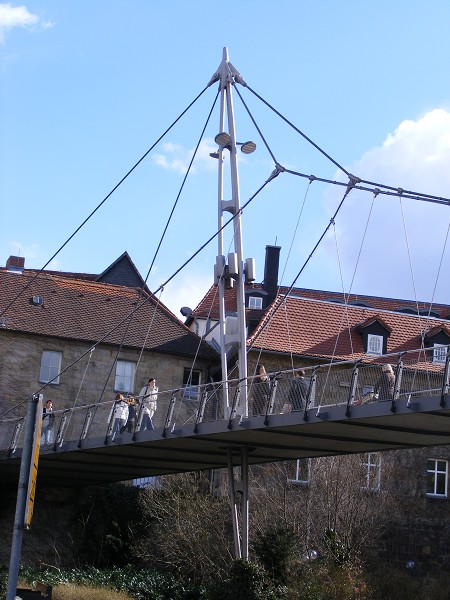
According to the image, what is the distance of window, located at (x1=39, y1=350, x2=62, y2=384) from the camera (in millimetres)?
44338

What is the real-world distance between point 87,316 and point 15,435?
14.0 metres

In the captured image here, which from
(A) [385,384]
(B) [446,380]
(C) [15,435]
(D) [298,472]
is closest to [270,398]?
(A) [385,384]

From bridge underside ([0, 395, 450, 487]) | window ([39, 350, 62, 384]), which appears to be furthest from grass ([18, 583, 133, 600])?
window ([39, 350, 62, 384])

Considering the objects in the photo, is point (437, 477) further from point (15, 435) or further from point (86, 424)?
point (86, 424)

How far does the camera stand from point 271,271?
174ft

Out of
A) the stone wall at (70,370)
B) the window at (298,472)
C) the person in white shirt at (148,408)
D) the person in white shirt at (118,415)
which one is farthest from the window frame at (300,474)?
the person in white shirt at (148,408)

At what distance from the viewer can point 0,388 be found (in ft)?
142

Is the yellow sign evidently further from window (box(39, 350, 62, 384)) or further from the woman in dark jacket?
window (box(39, 350, 62, 384))

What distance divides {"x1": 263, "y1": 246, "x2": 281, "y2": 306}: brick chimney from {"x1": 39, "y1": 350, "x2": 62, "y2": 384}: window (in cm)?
1139

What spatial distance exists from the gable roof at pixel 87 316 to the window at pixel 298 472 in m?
7.61

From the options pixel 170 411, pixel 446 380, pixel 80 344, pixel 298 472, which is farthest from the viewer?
pixel 80 344

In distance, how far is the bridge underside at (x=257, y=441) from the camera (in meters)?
22.0

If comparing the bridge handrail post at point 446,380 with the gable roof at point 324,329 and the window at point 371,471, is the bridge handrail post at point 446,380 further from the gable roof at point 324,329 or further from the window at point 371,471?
the gable roof at point 324,329

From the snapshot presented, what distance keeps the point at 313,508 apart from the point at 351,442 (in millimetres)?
12915
